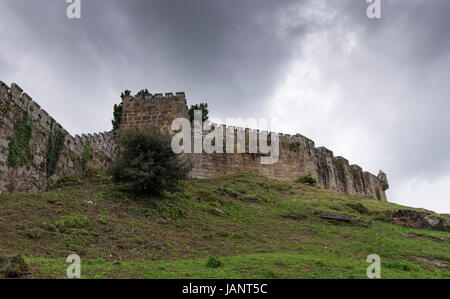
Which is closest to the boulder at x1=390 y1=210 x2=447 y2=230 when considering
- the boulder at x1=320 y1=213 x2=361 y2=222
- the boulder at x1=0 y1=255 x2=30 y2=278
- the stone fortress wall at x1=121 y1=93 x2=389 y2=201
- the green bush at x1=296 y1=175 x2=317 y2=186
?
the boulder at x1=320 y1=213 x2=361 y2=222

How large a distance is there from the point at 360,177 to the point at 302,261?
1185 inches

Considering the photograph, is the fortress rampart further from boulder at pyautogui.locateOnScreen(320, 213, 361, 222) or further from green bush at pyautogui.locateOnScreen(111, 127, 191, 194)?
boulder at pyautogui.locateOnScreen(320, 213, 361, 222)

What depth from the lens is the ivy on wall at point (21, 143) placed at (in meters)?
13.3

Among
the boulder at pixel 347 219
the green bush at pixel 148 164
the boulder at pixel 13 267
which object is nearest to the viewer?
the boulder at pixel 13 267

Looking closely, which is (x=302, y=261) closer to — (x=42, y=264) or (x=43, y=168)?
(x=42, y=264)

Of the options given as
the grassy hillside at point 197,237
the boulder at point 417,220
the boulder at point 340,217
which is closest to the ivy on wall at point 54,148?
the grassy hillside at point 197,237

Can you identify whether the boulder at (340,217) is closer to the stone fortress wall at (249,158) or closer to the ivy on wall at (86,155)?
the stone fortress wall at (249,158)

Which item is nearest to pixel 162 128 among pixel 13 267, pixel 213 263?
pixel 213 263

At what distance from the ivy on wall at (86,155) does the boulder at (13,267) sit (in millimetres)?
12551

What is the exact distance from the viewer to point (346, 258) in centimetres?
1120

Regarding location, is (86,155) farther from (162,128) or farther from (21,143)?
(162,128)

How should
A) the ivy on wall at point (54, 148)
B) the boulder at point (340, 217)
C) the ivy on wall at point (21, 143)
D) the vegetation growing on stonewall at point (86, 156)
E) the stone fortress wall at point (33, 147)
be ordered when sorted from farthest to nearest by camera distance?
the vegetation growing on stonewall at point (86, 156)
the boulder at point (340, 217)
the ivy on wall at point (54, 148)
the ivy on wall at point (21, 143)
the stone fortress wall at point (33, 147)

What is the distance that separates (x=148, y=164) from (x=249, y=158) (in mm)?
12642
